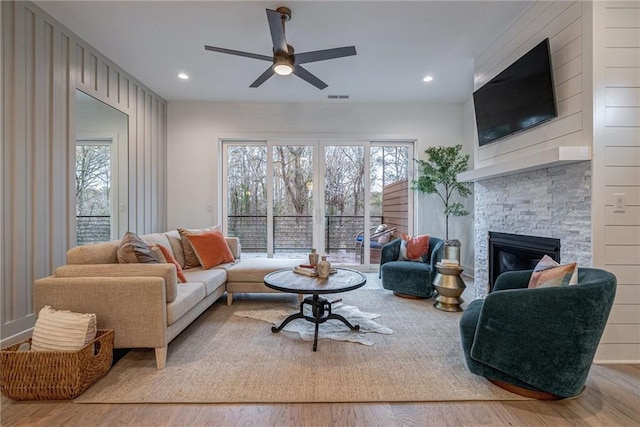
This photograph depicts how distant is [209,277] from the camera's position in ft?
9.84

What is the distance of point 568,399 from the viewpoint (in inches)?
69.7

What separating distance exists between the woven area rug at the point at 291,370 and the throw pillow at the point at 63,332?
319 millimetres

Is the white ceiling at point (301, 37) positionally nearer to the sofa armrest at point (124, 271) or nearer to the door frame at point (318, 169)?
the door frame at point (318, 169)

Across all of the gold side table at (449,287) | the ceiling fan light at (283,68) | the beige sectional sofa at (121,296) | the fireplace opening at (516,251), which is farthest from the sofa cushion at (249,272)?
the fireplace opening at (516,251)

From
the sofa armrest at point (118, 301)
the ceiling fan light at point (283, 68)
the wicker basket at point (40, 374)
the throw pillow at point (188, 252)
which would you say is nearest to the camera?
the wicker basket at point (40, 374)

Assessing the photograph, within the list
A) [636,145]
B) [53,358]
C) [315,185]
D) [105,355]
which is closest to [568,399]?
[636,145]

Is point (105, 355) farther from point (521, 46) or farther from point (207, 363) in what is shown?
point (521, 46)

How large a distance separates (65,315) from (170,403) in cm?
88

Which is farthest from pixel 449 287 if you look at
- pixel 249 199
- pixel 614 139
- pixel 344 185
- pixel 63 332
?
pixel 249 199

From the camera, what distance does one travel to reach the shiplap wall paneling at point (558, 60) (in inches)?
86.7

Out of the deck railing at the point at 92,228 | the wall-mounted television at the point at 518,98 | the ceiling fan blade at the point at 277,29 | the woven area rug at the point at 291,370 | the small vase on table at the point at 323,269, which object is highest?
the ceiling fan blade at the point at 277,29

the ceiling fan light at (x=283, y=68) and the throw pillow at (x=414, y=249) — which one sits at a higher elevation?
the ceiling fan light at (x=283, y=68)

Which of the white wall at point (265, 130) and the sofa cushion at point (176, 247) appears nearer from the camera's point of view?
the sofa cushion at point (176, 247)

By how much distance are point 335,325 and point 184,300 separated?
135 centimetres
